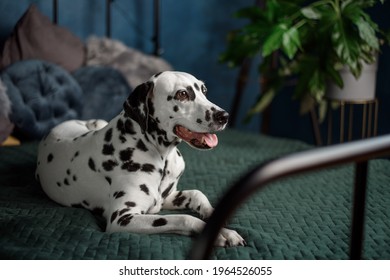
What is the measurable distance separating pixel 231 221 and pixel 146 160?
13.7 inches

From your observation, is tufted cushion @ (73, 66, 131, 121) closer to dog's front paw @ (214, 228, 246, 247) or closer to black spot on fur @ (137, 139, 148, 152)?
black spot on fur @ (137, 139, 148, 152)

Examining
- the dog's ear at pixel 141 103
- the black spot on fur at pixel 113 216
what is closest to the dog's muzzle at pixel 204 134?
the dog's ear at pixel 141 103

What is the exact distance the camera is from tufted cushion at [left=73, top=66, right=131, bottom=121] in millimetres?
3168

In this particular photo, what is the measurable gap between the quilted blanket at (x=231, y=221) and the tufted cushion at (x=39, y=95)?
29 centimetres

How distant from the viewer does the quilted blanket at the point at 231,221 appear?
5.11 feet

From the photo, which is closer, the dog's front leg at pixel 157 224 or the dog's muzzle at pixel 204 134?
the dog's front leg at pixel 157 224

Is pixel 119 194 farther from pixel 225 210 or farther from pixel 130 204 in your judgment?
pixel 225 210

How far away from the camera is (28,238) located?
165 cm

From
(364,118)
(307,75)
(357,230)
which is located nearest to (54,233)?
(357,230)

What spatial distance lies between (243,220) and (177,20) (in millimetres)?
2478

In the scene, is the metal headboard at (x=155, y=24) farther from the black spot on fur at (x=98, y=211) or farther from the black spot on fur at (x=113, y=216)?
the black spot on fur at (x=113, y=216)

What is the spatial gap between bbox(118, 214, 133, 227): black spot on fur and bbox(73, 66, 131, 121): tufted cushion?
1.49 metres

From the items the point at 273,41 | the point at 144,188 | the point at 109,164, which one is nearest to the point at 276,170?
the point at 144,188

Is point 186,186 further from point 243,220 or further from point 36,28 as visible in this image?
point 36,28
